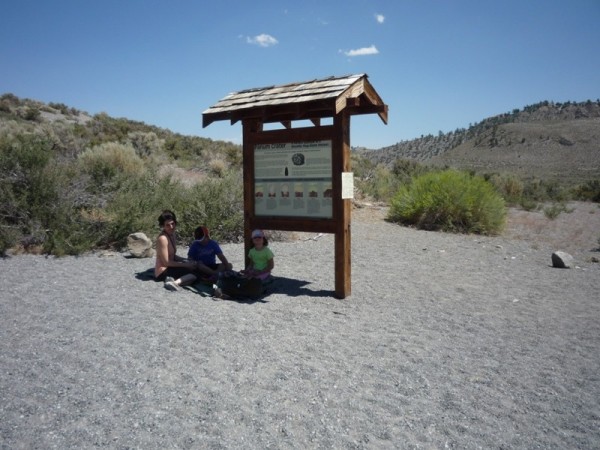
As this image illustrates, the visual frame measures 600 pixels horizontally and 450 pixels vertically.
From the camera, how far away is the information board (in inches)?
246

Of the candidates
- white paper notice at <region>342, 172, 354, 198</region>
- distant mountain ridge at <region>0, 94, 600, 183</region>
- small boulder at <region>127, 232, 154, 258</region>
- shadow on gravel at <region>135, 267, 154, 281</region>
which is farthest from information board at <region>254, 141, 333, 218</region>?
distant mountain ridge at <region>0, 94, 600, 183</region>

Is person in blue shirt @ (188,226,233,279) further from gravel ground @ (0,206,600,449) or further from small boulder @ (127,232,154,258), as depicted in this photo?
small boulder @ (127,232,154,258)

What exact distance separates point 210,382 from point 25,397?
1258 millimetres

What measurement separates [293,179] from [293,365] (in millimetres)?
3219

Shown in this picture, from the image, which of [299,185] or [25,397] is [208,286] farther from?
[25,397]

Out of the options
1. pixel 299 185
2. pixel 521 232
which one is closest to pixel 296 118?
pixel 299 185

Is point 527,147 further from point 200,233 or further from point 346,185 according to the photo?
point 200,233

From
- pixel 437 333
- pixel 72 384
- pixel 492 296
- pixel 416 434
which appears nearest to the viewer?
pixel 416 434

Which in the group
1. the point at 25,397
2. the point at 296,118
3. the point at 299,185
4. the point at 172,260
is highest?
the point at 296,118

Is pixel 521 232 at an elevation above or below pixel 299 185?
below

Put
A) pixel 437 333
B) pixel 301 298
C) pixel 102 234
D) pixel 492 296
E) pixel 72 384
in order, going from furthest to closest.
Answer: pixel 102 234, pixel 492 296, pixel 301 298, pixel 437 333, pixel 72 384

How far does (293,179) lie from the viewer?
6547 millimetres

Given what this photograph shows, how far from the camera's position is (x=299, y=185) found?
256 inches

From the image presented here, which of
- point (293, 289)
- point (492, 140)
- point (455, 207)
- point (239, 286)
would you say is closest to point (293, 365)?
point (239, 286)
